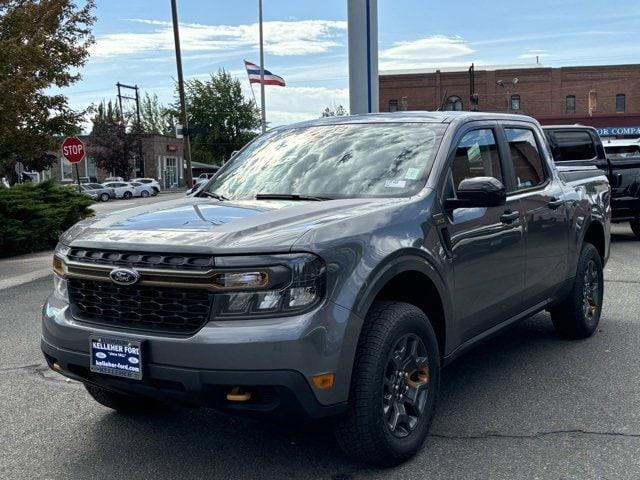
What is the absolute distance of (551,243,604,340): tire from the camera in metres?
5.96

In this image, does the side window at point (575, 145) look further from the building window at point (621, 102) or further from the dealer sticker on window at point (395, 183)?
the building window at point (621, 102)

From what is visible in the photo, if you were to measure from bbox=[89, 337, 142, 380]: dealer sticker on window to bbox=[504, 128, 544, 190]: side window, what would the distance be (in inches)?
120

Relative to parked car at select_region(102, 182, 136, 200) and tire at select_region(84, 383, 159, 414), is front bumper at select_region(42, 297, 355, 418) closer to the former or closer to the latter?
tire at select_region(84, 383, 159, 414)

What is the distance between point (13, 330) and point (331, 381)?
5.17 meters

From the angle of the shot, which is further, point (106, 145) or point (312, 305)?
point (106, 145)

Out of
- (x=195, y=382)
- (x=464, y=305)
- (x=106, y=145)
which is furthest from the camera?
(x=106, y=145)

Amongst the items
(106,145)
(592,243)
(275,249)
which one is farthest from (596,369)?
(106,145)

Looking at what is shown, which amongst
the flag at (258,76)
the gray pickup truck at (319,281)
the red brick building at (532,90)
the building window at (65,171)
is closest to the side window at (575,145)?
the gray pickup truck at (319,281)

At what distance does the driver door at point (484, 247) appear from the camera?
4.21 metres

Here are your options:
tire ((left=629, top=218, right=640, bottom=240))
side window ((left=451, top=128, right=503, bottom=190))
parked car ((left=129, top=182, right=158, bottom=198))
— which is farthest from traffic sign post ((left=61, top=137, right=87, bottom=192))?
parked car ((left=129, top=182, right=158, bottom=198))

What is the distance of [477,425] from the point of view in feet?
14.1

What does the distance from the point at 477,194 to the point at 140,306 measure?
6.40ft

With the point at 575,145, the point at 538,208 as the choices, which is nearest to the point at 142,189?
the point at 575,145

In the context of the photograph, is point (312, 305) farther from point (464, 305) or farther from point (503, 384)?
point (503, 384)
